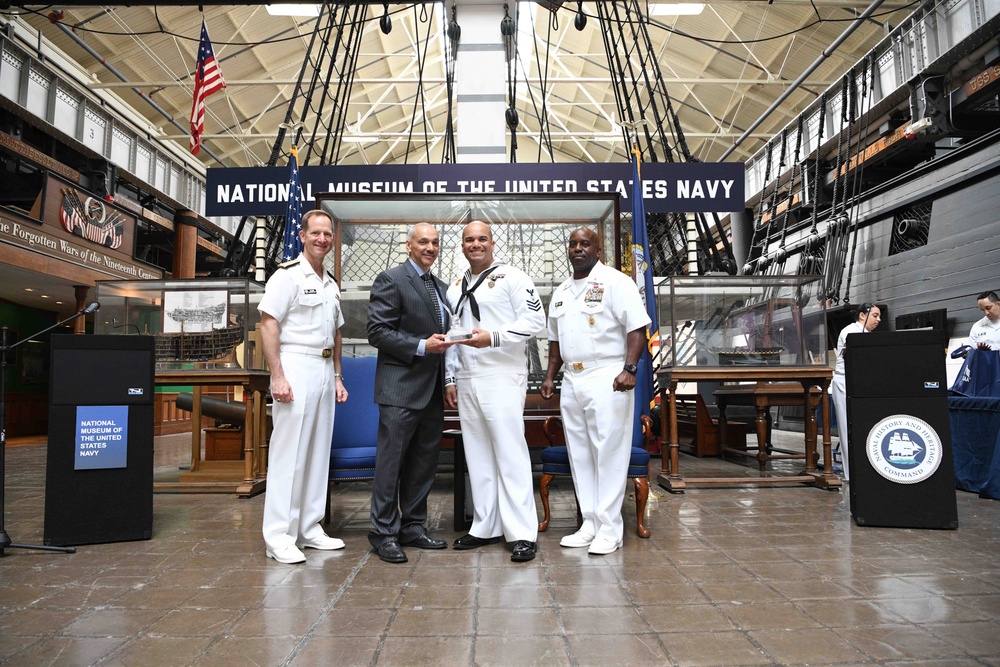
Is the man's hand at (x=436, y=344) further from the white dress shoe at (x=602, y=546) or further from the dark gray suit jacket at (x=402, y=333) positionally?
the white dress shoe at (x=602, y=546)

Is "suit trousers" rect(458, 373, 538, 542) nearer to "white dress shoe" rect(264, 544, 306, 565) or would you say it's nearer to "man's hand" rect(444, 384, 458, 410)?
"man's hand" rect(444, 384, 458, 410)

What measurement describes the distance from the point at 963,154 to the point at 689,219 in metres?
3.88

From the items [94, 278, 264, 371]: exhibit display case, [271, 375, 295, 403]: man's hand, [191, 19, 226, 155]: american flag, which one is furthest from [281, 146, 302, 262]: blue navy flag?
[191, 19, 226, 155]: american flag

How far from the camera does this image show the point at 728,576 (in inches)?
107

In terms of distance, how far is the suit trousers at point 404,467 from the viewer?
3141 millimetres

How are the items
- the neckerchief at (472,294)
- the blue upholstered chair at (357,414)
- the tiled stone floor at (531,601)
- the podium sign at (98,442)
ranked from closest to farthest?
the tiled stone floor at (531,601) → the neckerchief at (472,294) → the podium sign at (98,442) → the blue upholstered chair at (357,414)

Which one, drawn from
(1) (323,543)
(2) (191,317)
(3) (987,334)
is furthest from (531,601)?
(3) (987,334)

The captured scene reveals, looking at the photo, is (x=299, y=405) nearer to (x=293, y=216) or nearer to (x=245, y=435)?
(x=245, y=435)

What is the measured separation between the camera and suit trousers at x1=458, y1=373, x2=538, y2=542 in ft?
10.2

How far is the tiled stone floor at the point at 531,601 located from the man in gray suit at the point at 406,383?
0.28m

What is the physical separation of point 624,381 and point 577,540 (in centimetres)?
84

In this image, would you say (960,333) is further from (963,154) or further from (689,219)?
(689,219)

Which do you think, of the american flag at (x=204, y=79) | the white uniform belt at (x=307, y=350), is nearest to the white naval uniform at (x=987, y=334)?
the white uniform belt at (x=307, y=350)

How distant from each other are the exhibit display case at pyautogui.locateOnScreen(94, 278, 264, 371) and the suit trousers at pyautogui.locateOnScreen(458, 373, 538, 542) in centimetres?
261
